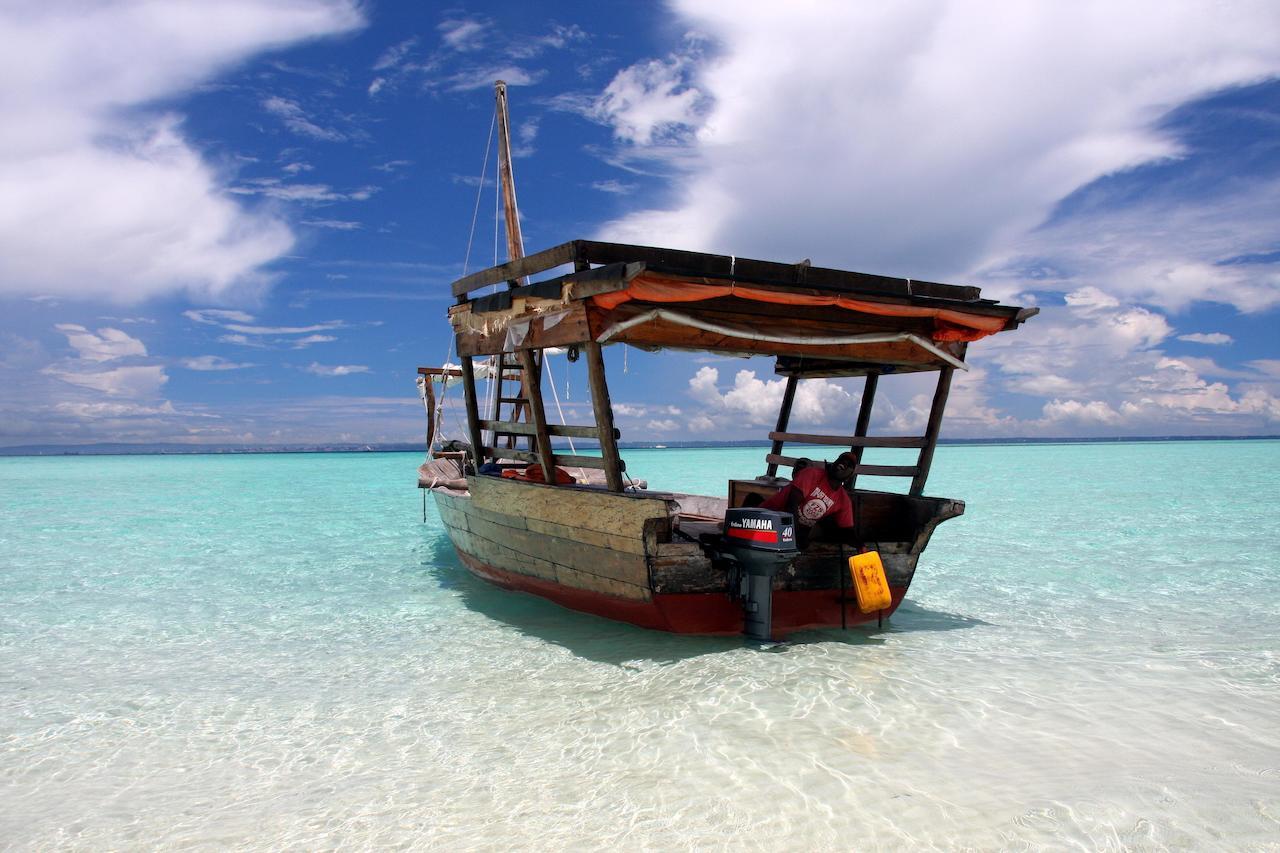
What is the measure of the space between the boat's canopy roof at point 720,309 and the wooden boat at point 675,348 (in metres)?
0.02

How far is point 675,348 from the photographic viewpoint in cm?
708

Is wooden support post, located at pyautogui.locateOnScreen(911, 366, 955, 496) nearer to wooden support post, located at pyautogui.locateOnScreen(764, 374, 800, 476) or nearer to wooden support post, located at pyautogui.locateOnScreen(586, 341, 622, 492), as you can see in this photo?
wooden support post, located at pyautogui.locateOnScreen(764, 374, 800, 476)

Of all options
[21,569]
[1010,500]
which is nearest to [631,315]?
[21,569]

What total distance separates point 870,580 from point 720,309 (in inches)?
105

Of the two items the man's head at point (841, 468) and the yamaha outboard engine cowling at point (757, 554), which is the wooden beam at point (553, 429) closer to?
the yamaha outboard engine cowling at point (757, 554)

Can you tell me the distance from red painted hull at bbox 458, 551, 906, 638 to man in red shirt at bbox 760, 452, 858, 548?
594 millimetres

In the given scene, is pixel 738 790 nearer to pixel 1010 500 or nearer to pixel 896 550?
pixel 896 550

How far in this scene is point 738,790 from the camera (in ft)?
12.5

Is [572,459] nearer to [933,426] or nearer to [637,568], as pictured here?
[637,568]

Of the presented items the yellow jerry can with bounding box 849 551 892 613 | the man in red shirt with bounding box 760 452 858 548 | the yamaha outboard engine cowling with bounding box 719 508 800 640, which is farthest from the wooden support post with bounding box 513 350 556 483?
the yellow jerry can with bounding box 849 551 892 613

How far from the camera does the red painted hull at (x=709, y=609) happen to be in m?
6.18

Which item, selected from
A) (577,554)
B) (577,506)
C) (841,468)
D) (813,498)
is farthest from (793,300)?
(577,554)

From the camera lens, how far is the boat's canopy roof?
18.7 ft

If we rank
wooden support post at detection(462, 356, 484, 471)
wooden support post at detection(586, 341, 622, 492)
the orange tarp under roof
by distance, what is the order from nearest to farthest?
1. the orange tarp under roof
2. wooden support post at detection(586, 341, 622, 492)
3. wooden support post at detection(462, 356, 484, 471)
